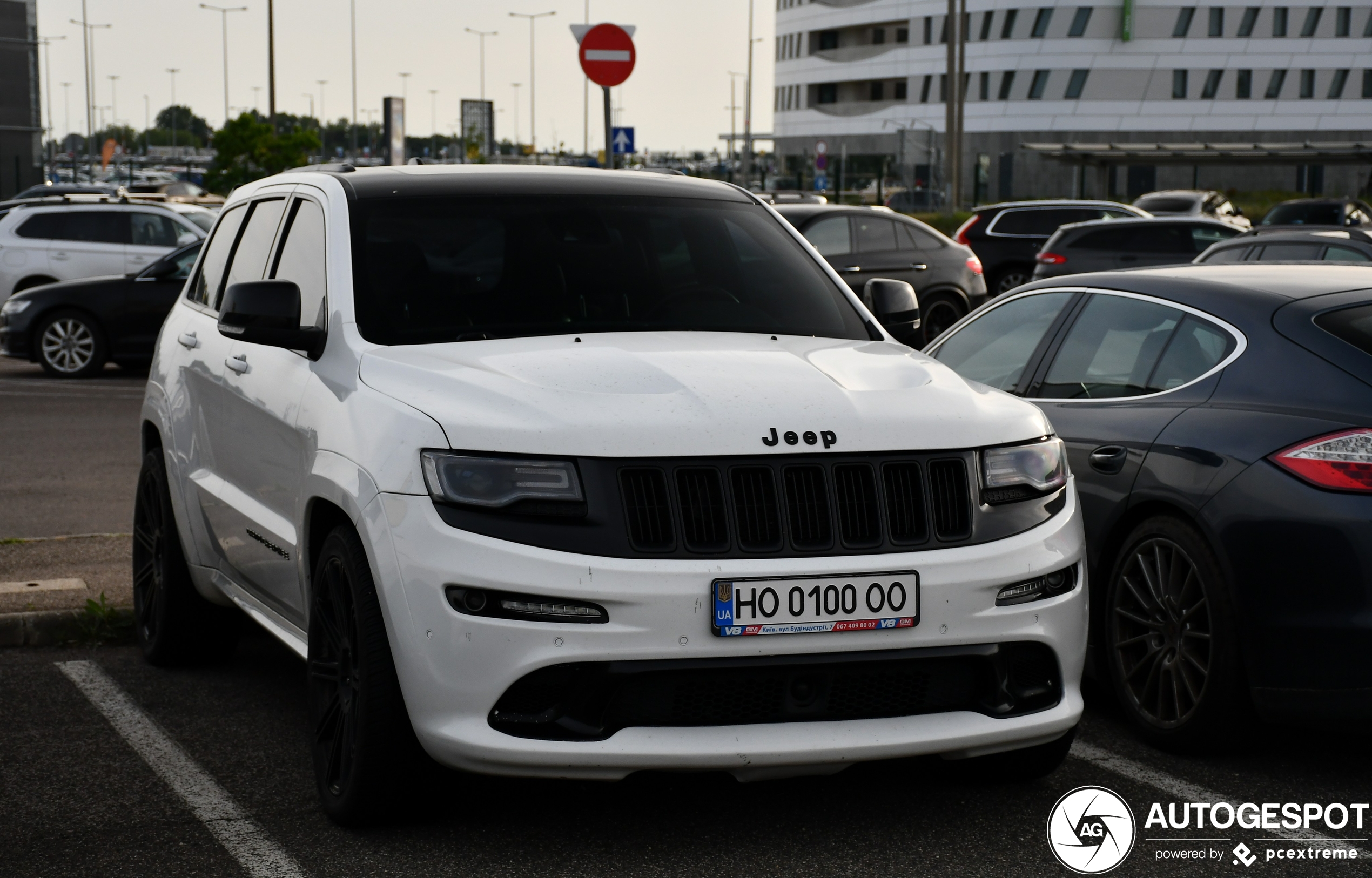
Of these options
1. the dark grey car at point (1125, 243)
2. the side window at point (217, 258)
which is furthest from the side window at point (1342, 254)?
the side window at point (217, 258)

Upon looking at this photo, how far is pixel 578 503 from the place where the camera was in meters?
3.84

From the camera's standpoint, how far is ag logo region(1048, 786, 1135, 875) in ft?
13.5

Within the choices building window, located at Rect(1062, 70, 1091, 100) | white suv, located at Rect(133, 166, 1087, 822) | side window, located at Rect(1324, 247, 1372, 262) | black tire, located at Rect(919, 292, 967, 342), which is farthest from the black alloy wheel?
building window, located at Rect(1062, 70, 1091, 100)

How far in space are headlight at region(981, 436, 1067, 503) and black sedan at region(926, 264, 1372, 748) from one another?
750 millimetres

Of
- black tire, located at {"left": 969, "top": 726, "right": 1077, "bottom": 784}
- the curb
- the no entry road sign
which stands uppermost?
the no entry road sign

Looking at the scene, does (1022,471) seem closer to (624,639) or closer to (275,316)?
(624,639)

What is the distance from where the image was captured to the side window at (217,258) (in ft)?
20.4

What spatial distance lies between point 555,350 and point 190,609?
2.28 meters

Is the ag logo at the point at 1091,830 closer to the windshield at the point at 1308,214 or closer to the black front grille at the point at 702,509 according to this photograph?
the black front grille at the point at 702,509

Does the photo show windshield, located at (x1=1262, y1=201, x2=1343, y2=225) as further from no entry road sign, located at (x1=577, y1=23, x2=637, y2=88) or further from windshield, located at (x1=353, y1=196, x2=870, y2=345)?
windshield, located at (x1=353, y1=196, x2=870, y2=345)

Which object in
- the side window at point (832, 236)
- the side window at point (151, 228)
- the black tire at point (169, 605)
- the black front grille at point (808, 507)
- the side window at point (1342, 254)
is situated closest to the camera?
the black front grille at point (808, 507)

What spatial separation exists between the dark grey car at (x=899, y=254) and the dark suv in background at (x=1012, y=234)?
24.7 ft

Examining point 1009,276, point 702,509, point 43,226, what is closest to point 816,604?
point 702,509

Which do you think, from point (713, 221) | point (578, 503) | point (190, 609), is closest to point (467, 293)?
point (713, 221)
